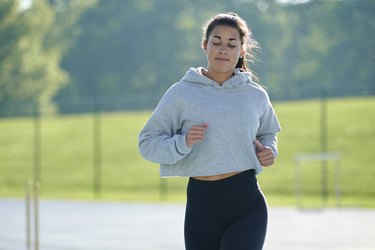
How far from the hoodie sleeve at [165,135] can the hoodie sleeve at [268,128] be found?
1.52 ft

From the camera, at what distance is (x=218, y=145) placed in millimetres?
4938

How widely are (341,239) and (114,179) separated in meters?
16.7

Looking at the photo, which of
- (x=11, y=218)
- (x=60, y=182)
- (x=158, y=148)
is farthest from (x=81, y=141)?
(x=158, y=148)

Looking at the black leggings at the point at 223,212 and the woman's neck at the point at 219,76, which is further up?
the woman's neck at the point at 219,76

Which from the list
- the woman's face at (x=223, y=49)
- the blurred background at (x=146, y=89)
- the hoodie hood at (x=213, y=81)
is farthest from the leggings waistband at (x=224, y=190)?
the blurred background at (x=146, y=89)

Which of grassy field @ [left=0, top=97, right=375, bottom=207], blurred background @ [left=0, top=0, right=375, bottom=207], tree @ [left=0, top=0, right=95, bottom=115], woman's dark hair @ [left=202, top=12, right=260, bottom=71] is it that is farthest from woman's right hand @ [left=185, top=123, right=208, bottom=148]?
tree @ [left=0, top=0, right=95, bottom=115]

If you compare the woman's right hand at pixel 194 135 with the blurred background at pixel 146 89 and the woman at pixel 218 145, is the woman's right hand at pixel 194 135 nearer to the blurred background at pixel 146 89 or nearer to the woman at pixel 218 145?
the woman at pixel 218 145

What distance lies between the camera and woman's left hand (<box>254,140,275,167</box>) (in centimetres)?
498

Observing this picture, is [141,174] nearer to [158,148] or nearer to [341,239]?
[341,239]

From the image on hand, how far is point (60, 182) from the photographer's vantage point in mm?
28781

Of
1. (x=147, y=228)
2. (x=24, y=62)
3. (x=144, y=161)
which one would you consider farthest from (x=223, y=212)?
(x=24, y=62)

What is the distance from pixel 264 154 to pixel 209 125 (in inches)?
13.1

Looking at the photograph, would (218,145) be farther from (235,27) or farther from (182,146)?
(235,27)

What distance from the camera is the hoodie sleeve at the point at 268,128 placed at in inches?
203
